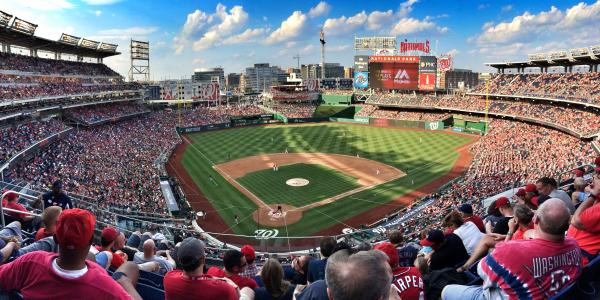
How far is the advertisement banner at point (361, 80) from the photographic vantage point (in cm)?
8013

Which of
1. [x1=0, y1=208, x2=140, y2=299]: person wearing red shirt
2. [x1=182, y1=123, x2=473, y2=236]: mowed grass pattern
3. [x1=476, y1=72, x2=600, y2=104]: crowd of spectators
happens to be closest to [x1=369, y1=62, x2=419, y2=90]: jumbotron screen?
[x1=476, y1=72, x2=600, y2=104]: crowd of spectators

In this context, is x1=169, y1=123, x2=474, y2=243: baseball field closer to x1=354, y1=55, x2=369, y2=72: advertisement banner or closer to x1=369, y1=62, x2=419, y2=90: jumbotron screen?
x1=369, y1=62, x2=419, y2=90: jumbotron screen

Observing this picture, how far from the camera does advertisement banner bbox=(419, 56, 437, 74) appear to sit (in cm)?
7188

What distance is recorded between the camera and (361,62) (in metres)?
82.1

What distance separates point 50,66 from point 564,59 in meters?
66.9

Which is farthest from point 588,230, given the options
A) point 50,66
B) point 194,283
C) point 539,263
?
point 50,66

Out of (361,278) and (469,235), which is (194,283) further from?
(469,235)

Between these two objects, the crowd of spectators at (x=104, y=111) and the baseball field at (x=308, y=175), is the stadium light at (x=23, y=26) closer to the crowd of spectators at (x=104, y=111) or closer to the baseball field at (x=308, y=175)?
the crowd of spectators at (x=104, y=111)

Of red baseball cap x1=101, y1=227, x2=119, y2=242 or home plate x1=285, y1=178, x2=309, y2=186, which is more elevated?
red baseball cap x1=101, y1=227, x2=119, y2=242

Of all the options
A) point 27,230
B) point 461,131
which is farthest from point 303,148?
point 27,230

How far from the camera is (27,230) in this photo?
771 centimetres

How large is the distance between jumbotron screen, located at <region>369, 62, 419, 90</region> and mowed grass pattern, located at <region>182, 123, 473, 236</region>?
12.4 metres

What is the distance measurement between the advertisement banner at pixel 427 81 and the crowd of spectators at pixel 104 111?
50.9 metres

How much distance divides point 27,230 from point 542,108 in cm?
5974
